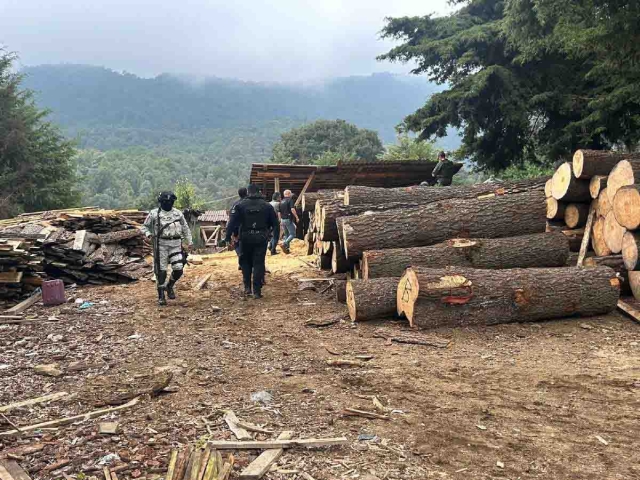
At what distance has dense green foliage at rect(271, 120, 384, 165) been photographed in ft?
180

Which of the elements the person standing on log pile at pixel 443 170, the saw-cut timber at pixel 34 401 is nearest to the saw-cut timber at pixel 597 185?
the person standing on log pile at pixel 443 170

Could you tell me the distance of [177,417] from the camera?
3.59m

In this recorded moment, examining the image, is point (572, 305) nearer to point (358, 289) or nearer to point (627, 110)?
point (358, 289)

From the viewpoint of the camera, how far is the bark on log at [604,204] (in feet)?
26.0

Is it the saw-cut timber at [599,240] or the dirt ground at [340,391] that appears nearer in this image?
the dirt ground at [340,391]

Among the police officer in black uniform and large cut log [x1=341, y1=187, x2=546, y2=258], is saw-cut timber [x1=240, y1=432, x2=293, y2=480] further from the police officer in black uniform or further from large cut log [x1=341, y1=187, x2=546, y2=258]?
the police officer in black uniform

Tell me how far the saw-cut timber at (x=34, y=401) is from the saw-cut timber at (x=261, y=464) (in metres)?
2.17

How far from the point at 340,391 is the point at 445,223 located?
13.6 feet

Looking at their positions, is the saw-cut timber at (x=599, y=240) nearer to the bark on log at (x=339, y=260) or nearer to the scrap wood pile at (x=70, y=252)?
the bark on log at (x=339, y=260)

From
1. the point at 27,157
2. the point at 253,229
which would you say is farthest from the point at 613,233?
the point at 27,157

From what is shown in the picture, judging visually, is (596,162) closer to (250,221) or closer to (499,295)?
(499,295)

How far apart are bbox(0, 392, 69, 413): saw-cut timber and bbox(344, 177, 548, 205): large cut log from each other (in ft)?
18.6

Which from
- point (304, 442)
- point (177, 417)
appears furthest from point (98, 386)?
point (304, 442)

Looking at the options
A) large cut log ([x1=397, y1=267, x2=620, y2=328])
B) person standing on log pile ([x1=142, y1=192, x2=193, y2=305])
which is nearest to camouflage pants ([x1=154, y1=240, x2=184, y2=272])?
person standing on log pile ([x1=142, y1=192, x2=193, y2=305])
